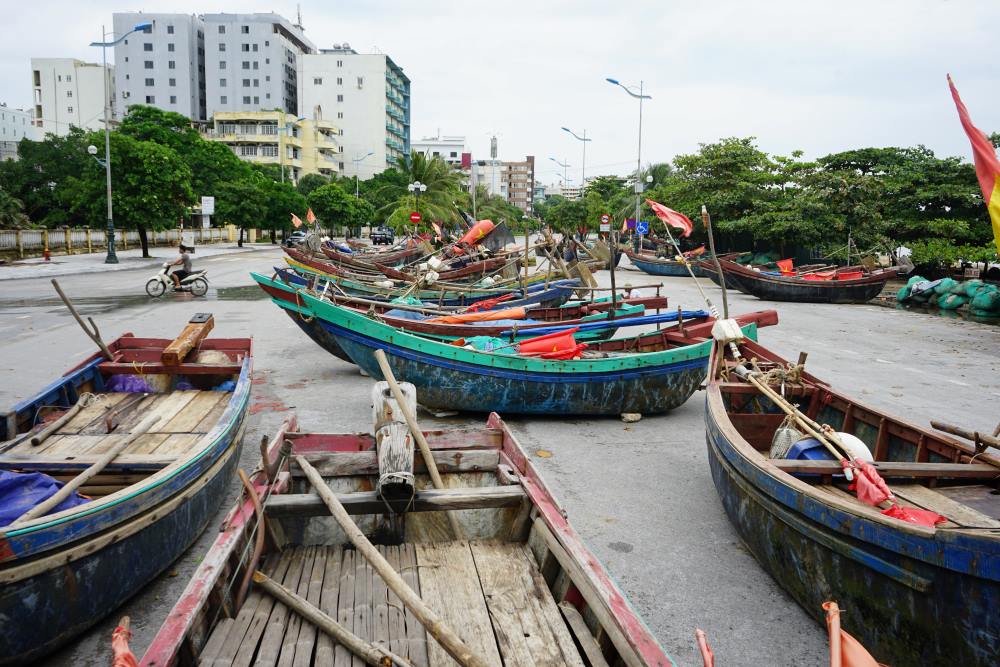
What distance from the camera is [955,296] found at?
64.0 feet

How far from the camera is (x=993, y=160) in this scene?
13.2ft

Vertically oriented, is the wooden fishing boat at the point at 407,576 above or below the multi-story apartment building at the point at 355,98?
below

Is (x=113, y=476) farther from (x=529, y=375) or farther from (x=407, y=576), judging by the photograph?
(x=529, y=375)

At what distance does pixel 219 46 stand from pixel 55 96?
19762mm

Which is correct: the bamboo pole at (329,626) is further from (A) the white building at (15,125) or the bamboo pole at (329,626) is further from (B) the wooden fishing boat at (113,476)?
(A) the white building at (15,125)

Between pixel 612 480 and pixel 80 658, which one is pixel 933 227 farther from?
pixel 80 658

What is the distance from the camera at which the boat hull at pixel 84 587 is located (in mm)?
3012

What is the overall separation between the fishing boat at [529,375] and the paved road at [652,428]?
30 cm

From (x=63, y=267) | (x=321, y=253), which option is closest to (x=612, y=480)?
(x=321, y=253)

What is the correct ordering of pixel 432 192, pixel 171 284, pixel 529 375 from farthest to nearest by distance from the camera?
1. pixel 432 192
2. pixel 171 284
3. pixel 529 375

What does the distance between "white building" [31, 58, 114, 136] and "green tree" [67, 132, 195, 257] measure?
5824 cm

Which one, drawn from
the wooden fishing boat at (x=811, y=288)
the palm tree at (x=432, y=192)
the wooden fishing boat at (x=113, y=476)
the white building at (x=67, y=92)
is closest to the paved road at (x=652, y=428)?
the wooden fishing boat at (x=113, y=476)

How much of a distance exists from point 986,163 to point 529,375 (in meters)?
4.49

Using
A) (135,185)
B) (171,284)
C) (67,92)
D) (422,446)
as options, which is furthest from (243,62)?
(422,446)
